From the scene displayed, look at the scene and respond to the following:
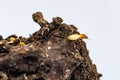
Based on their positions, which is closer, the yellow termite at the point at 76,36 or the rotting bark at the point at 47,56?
the rotting bark at the point at 47,56

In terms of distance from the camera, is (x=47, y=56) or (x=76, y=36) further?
(x=76, y=36)

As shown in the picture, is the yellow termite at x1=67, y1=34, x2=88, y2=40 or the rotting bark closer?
the rotting bark

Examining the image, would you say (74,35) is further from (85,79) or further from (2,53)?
(2,53)

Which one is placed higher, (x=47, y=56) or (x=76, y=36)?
(x=76, y=36)


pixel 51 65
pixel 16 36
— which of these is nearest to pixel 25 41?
pixel 16 36

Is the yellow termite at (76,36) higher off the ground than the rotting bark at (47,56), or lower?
higher

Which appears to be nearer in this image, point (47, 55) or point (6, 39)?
point (47, 55)

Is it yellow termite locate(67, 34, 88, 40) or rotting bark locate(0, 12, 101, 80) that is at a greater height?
yellow termite locate(67, 34, 88, 40)

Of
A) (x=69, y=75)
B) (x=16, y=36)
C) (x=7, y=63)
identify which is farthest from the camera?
(x=16, y=36)
